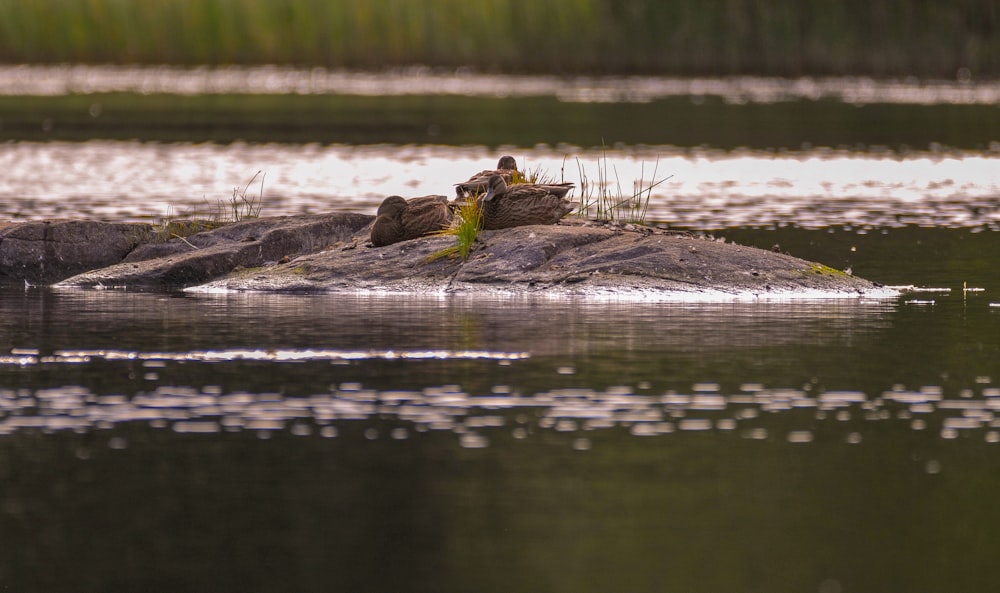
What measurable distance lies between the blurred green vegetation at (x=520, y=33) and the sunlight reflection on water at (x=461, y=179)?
24.3 metres

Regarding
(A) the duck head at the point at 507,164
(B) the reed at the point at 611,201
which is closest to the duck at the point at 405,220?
(A) the duck head at the point at 507,164

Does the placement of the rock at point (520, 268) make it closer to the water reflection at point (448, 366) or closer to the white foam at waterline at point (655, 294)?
the white foam at waterline at point (655, 294)

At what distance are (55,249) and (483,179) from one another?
5.22 meters

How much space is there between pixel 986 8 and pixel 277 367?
68413 mm

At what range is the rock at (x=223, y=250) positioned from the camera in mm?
22906

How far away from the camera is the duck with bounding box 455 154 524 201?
914 inches

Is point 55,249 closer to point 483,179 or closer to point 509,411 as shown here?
point 483,179

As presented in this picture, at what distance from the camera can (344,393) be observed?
14336 mm

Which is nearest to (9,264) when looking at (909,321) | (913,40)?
(909,321)

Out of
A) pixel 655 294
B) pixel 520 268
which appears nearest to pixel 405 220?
pixel 520 268

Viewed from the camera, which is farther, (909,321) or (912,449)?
(909,321)

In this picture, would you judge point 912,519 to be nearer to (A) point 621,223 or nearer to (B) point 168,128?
(A) point 621,223

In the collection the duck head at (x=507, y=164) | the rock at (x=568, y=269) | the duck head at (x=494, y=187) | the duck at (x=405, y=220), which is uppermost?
the duck head at (x=507, y=164)

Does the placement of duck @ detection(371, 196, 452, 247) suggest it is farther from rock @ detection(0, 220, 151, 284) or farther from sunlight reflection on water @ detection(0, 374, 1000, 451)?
sunlight reflection on water @ detection(0, 374, 1000, 451)
